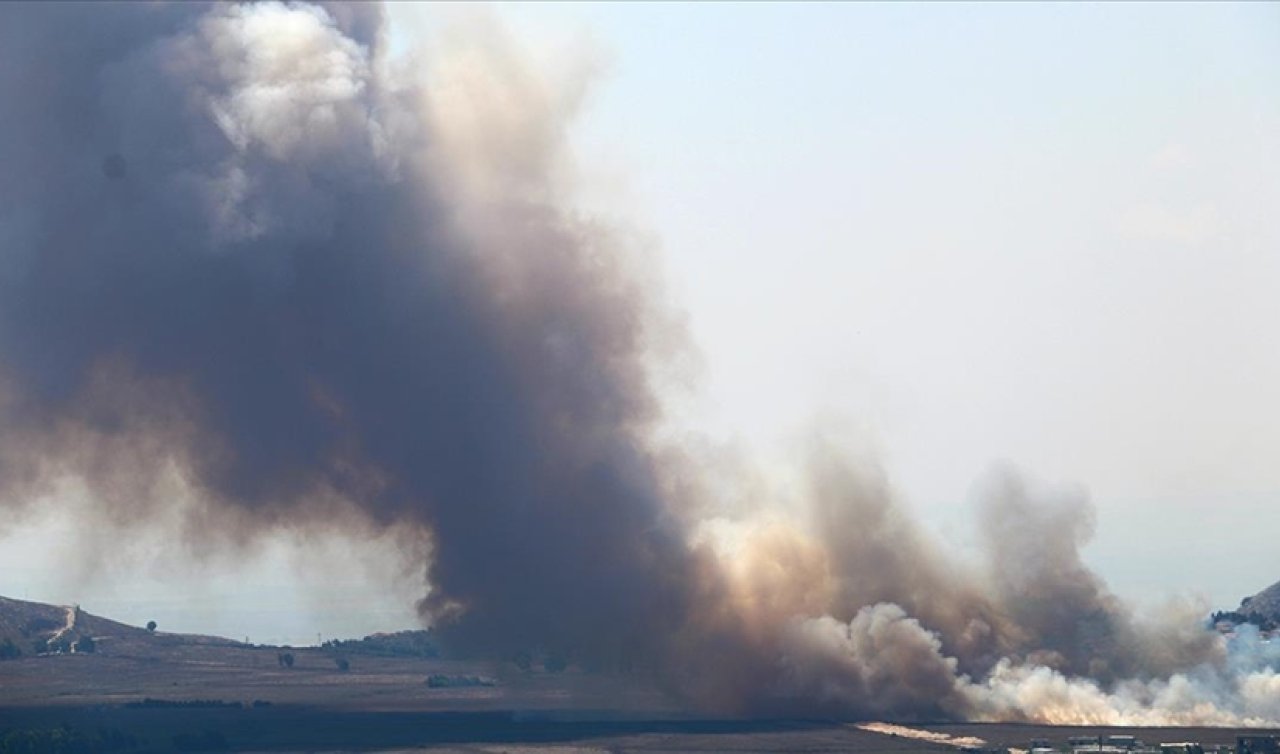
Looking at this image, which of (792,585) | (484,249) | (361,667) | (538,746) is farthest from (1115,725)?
(361,667)

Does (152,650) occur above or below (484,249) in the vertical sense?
below

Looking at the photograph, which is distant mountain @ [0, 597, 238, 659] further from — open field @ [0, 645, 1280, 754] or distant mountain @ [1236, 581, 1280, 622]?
distant mountain @ [1236, 581, 1280, 622]

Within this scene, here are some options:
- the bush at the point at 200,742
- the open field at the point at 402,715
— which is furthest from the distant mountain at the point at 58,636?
the bush at the point at 200,742

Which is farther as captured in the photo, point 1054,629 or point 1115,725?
point 1054,629

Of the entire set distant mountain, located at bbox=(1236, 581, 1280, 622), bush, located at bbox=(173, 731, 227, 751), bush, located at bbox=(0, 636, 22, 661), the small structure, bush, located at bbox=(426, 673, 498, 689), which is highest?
distant mountain, located at bbox=(1236, 581, 1280, 622)

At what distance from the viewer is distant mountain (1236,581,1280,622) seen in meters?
185

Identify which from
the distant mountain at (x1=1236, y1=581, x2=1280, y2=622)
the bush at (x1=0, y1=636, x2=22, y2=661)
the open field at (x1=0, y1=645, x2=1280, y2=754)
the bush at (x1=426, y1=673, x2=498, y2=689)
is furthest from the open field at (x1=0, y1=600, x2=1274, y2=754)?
the distant mountain at (x1=1236, y1=581, x2=1280, y2=622)

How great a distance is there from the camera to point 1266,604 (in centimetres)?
19175

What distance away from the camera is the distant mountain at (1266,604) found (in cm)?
18538

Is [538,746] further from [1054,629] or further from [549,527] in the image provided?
[1054,629]

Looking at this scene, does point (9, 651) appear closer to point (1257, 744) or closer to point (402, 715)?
point (402, 715)

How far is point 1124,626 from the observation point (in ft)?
425

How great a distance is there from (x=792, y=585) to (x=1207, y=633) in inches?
1021

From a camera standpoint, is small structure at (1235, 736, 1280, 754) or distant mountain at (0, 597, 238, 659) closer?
small structure at (1235, 736, 1280, 754)
